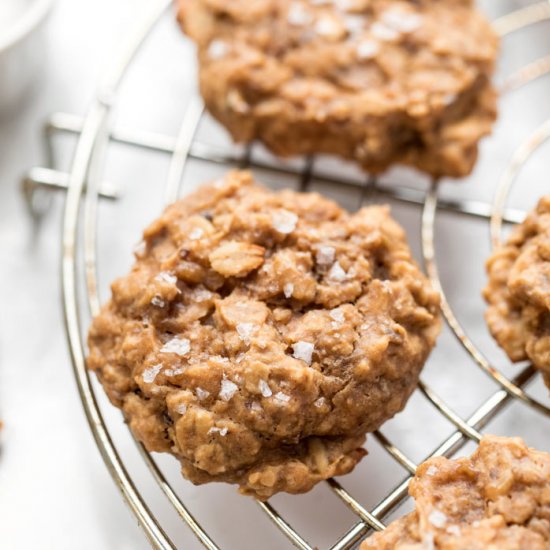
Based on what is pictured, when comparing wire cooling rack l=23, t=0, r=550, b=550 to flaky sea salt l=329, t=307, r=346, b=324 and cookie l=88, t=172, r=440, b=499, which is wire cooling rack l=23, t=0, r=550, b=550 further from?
flaky sea salt l=329, t=307, r=346, b=324

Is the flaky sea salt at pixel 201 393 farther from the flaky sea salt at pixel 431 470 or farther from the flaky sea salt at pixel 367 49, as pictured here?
the flaky sea salt at pixel 367 49

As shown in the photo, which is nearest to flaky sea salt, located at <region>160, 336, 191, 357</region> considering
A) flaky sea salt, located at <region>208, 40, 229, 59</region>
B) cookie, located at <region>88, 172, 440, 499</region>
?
cookie, located at <region>88, 172, 440, 499</region>

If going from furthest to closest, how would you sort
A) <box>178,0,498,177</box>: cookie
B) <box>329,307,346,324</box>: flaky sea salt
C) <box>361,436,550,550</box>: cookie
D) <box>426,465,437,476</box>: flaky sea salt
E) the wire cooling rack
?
<box>178,0,498,177</box>: cookie < the wire cooling rack < <box>329,307,346,324</box>: flaky sea salt < <box>426,465,437,476</box>: flaky sea salt < <box>361,436,550,550</box>: cookie

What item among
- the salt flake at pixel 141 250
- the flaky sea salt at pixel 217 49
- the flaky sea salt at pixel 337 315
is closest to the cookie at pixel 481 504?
the flaky sea salt at pixel 337 315

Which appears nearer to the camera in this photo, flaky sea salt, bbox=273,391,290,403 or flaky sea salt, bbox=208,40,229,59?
flaky sea salt, bbox=273,391,290,403

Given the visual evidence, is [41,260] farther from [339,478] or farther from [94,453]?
[339,478]

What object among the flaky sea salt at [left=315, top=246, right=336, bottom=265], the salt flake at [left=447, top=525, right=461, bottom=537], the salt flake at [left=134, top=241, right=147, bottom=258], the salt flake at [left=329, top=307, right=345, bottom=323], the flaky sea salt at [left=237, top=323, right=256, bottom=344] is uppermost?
the flaky sea salt at [left=315, top=246, right=336, bottom=265]

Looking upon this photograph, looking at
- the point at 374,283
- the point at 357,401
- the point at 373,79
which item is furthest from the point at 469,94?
the point at 357,401
